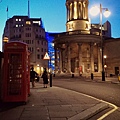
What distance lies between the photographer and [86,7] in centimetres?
6988

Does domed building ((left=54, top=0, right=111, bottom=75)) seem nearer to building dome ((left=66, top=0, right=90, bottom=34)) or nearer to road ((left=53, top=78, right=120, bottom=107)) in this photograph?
building dome ((left=66, top=0, right=90, bottom=34))

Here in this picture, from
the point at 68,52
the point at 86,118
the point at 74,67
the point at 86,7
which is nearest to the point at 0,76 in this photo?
the point at 86,118

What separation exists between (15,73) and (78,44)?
173 ft

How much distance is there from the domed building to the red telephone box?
50143mm

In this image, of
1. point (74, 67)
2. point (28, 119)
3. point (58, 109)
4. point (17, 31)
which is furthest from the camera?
point (17, 31)

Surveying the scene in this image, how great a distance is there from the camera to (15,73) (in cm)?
855

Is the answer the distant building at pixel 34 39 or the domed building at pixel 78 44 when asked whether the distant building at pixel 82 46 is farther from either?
the distant building at pixel 34 39

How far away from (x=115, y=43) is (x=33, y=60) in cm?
3542

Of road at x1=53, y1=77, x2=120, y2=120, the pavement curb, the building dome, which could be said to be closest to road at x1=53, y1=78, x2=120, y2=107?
road at x1=53, y1=77, x2=120, y2=120

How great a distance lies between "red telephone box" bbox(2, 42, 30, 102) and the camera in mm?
8383

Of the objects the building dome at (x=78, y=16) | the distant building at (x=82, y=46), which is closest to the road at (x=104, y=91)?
the distant building at (x=82, y=46)

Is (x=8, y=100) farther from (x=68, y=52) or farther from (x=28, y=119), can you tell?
(x=68, y=52)

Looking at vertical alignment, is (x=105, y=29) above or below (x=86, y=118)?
above

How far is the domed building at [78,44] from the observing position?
60.7m
